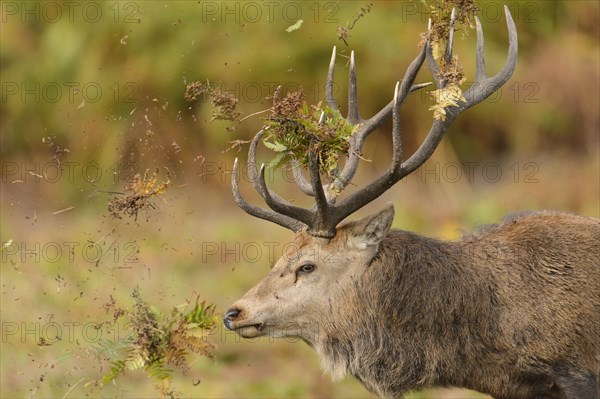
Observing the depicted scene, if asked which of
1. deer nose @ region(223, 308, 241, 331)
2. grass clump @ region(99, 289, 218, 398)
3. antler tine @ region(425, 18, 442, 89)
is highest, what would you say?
antler tine @ region(425, 18, 442, 89)

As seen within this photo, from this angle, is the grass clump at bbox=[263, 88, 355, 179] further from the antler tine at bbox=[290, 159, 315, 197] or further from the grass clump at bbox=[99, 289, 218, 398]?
the grass clump at bbox=[99, 289, 218, 398]

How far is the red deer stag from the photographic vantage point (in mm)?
7301

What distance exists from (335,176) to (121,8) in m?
10.4

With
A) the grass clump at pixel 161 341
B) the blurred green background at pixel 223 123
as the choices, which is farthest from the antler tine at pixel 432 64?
the blurred green background at pixel 223 123

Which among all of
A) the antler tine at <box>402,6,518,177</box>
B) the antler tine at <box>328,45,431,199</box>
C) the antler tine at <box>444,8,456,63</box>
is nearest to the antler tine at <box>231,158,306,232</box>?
the antler tine at <box>328,45,431,199</box>

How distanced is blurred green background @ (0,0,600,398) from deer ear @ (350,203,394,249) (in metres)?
5.79

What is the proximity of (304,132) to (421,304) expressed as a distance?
1.38 metres

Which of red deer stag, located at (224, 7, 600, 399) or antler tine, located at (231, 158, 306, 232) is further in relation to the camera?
antler tine, located at (231, 158, 306, 232)

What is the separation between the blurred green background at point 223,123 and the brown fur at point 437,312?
225 inches

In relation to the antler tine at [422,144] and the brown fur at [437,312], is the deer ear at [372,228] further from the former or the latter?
the antler tine at [422,144]

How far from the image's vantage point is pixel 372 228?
24.2 ft

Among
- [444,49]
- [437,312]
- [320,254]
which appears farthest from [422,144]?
[437,312]

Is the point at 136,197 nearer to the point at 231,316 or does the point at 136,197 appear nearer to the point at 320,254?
the point at 231,316

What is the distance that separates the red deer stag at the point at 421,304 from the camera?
7.30 m
